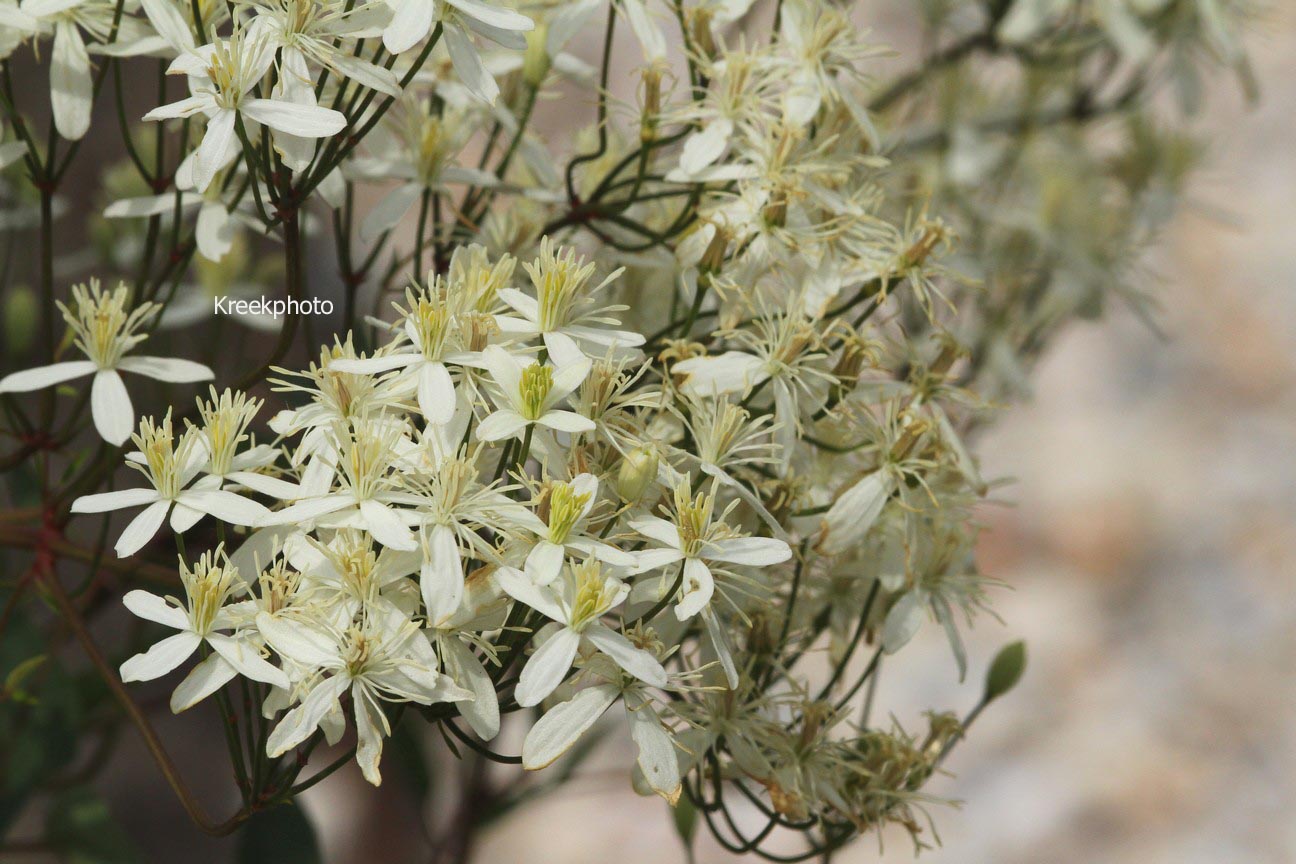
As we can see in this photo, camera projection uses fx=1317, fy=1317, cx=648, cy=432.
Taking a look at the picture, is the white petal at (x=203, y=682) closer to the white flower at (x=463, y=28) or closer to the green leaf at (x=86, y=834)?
the white flower at (x=463, y=28)

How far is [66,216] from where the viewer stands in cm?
101

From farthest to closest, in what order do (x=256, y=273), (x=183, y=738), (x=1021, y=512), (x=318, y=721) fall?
(x=1021, y=512)
(x=183, y=738)
(x=256, y=273)
(x=318, y=721)

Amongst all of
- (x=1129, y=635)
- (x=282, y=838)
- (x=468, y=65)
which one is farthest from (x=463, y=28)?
(x=1129, y=635)

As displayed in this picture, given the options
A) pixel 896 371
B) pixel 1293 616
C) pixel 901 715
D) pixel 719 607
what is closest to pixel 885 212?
pixel 896 371

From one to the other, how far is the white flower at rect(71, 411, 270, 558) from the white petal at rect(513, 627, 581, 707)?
8 cm

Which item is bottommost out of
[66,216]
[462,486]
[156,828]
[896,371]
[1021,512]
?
[156,828]

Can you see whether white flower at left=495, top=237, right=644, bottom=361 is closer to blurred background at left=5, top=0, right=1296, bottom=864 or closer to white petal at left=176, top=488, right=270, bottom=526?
white petal at left=176, top=488, right=270, bottom=526

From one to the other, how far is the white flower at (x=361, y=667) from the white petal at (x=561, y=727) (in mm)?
21

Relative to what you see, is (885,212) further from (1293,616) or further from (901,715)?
(1293,616)

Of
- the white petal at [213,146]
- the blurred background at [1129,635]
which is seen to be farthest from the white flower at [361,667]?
the blurred background at [1129,635]

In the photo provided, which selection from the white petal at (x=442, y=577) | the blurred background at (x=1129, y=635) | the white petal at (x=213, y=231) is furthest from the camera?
the blurred background at (x=1129, y=635)

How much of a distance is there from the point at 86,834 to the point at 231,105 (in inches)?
13.7

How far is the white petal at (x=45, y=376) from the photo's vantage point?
374 millimetres

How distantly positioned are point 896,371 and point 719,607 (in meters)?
0.27
